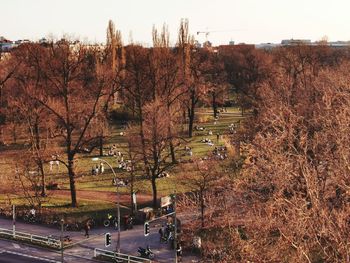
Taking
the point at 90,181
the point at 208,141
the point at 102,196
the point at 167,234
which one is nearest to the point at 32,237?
the point at 167,234

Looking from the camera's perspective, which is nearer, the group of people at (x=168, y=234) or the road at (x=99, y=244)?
the road at (x=99, y=244)

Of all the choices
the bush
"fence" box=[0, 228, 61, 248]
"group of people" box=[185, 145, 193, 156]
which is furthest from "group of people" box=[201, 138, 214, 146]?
"fence" box=[0, 228, 61, 248]

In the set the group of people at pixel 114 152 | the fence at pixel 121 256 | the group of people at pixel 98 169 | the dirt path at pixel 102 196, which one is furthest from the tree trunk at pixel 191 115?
the fence at pixel 121 256

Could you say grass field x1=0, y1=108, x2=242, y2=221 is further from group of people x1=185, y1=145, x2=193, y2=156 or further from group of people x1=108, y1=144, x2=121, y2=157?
group of people x1=108, y1=144, x2=121, y2=157

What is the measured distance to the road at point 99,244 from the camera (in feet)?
117

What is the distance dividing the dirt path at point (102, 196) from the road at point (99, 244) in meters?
5.94

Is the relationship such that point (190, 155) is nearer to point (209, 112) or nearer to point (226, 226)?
point (226, 226)

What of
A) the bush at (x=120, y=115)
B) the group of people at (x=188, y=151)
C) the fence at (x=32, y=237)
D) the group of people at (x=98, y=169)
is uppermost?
the bush at (x=120, y=115)

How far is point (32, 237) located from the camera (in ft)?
129

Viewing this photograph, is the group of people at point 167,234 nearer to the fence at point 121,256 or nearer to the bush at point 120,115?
the fence at point 121,256

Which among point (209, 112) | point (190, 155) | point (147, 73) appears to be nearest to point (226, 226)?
point (190, 155)

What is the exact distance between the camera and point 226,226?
38.5 metres

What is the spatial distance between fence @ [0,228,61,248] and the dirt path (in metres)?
8.90

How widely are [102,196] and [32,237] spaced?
1031 centimetres
